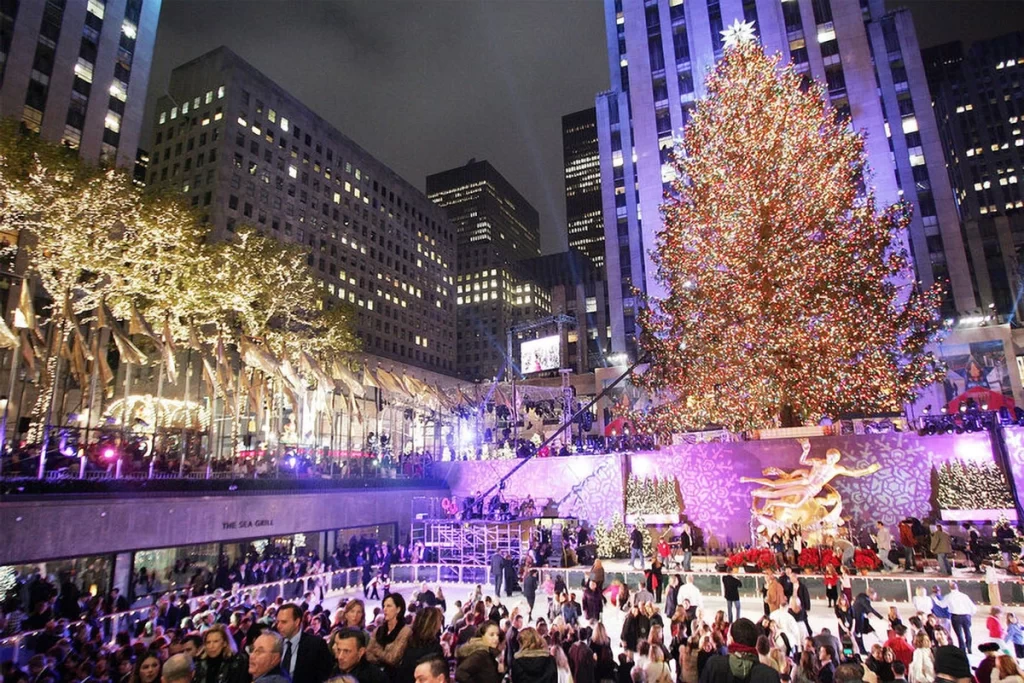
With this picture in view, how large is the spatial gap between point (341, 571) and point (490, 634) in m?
16.6

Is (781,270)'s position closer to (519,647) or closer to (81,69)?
(519,647)

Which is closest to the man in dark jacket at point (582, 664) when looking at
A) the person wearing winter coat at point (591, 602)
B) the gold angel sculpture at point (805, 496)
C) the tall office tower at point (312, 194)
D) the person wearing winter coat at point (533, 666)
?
A: the person wearing winter coat at point (533, 666)

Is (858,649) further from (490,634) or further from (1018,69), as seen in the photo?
(1018,69)

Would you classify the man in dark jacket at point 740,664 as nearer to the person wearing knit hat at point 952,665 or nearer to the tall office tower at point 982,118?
the person wearing knit hat at point 952,665

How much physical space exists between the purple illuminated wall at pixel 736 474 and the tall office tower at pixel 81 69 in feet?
133

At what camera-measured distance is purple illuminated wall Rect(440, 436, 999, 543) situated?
843 inches

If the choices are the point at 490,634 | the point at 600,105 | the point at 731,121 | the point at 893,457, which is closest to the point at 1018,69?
the point at 600,105

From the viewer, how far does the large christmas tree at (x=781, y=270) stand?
25062 millimetres

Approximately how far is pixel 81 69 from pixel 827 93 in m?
60.9

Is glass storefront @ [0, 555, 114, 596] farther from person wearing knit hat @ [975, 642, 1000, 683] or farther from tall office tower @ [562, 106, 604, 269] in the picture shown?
tall office tower @ [562, 106, 604, 269]

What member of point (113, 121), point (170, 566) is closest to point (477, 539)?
point (170, 566)

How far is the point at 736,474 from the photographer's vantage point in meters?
24.1

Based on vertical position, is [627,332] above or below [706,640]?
above

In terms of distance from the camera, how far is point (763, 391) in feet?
85.7
